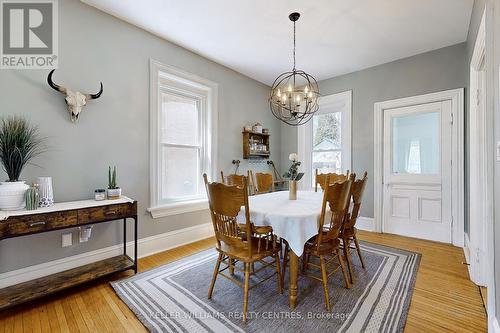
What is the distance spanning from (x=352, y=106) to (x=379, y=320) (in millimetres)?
3390

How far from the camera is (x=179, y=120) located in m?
3.36

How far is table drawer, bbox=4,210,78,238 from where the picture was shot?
1683mm

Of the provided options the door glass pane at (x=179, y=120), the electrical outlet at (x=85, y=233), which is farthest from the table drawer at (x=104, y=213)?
the door glass pane at (x=179, y=120)

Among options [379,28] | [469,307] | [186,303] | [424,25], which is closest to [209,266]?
[186,303]

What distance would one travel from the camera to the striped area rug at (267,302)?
160 centimetres

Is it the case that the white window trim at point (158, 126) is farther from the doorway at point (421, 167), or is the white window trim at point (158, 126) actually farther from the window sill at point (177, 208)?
the doorway at point (421, 167)

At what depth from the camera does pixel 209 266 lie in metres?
2.52

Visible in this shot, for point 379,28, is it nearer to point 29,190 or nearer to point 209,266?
point 209,266

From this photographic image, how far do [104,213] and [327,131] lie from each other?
3.90 meters

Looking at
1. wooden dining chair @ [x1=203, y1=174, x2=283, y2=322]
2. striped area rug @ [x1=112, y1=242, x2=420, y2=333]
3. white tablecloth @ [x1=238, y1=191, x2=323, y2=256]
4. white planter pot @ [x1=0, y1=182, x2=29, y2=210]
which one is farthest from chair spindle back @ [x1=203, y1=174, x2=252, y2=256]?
white planter pot @ [x1=0, y1=182, x2=29, y2=210]

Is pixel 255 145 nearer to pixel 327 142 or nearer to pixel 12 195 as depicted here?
pixel 327 142

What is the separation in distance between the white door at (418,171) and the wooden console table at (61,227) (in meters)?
3.79

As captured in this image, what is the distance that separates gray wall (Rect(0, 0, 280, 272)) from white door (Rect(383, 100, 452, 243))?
10.9ft

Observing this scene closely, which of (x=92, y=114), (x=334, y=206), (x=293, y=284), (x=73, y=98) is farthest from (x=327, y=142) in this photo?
(x=73, y=98)
